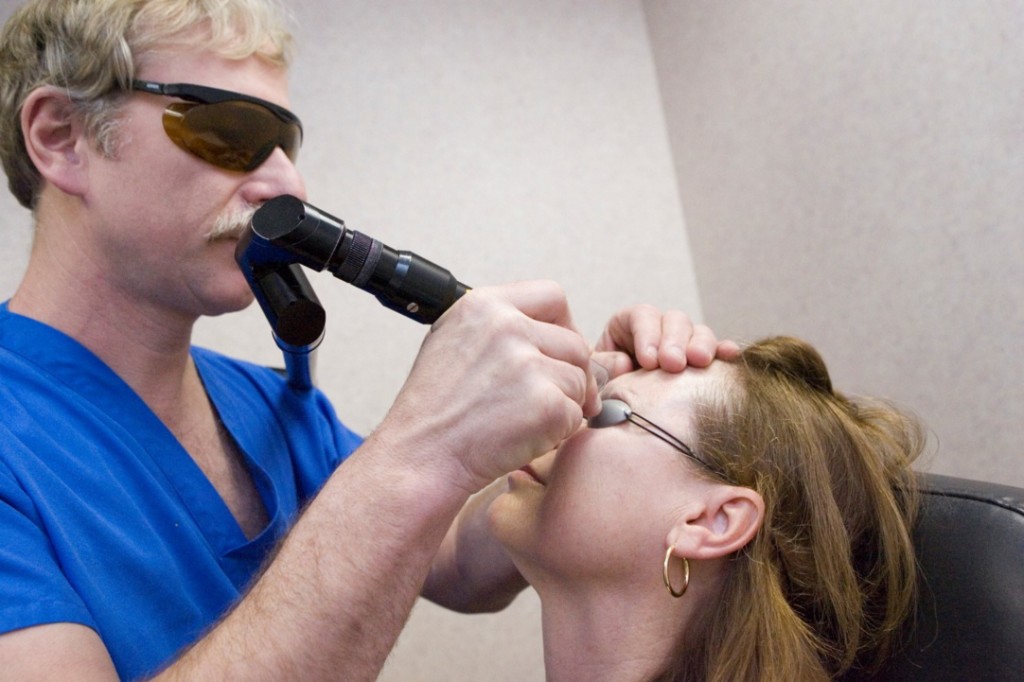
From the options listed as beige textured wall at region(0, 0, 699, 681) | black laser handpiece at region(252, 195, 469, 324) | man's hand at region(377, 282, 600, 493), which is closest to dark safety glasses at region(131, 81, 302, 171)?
black laser handpiece at region(252, 195, 469, 324)

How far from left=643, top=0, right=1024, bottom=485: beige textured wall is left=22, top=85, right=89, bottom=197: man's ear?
152 centimetres

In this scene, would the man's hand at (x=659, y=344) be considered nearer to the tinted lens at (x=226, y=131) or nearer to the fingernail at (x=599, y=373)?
the fingernail at (x=599, y=373)

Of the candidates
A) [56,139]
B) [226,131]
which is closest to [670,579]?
[226,131]

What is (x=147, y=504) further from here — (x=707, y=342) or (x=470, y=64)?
(x=470, y=64)

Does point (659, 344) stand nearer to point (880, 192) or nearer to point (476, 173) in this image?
point (880, 192)

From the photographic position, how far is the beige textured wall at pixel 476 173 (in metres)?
2.10

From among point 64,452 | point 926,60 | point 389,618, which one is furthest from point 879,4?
point 64,452

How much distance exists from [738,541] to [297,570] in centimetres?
55

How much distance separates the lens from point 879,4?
63.8 inches

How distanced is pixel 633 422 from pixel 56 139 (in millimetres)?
940

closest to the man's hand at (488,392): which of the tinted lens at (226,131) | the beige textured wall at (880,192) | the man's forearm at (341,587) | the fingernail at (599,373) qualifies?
the man's forearm at (341,587)

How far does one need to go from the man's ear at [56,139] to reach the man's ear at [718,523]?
3.19 feet

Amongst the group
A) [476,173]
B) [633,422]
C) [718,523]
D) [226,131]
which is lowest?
[718,523]

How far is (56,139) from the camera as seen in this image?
1.14 m
